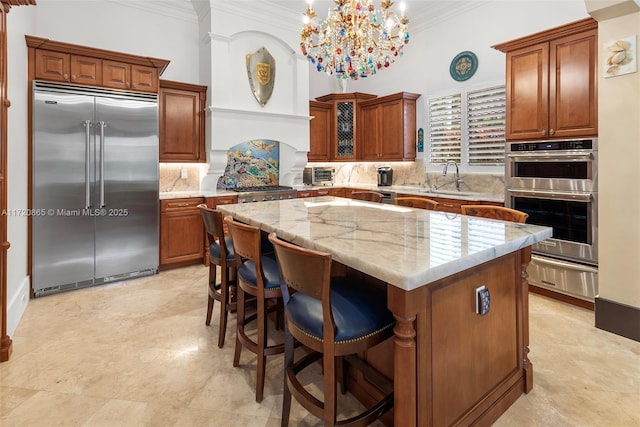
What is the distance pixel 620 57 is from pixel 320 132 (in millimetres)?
4357

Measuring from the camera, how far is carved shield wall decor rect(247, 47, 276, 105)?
528 cm

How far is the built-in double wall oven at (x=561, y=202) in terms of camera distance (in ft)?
10.1

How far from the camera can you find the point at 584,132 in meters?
3.12

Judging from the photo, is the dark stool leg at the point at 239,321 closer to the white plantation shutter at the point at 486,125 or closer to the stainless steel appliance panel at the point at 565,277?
the stainless steel appliance panel at the point at 565,277

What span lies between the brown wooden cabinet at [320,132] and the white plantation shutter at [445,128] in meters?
1.78

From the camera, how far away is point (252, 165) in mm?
5844

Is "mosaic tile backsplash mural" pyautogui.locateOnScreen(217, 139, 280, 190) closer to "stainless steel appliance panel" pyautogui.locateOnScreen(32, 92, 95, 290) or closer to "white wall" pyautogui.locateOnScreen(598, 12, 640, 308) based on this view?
"stainless steel appliance panel" pyautogui.locateOnScreen(32, 92, 95, 290)

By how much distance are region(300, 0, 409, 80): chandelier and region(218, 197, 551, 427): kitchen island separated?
53.9 inches

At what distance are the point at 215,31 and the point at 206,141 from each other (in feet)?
4.88

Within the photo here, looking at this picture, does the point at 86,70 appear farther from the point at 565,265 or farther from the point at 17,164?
the point at 565,265

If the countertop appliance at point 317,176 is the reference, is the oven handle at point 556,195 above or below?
below

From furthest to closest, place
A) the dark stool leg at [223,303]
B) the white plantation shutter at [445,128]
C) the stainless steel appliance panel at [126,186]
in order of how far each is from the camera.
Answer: the white plantation shutter at [445,128]
the stainless steel appliance panel at [126,186]
the dark stool leg at [223,303]

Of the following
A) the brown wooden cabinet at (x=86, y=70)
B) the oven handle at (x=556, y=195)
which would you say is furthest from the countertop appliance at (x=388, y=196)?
the brown wooden cabinet at (x=86, y=70)

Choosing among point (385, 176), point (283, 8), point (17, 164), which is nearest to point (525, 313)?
point (17, 164)
